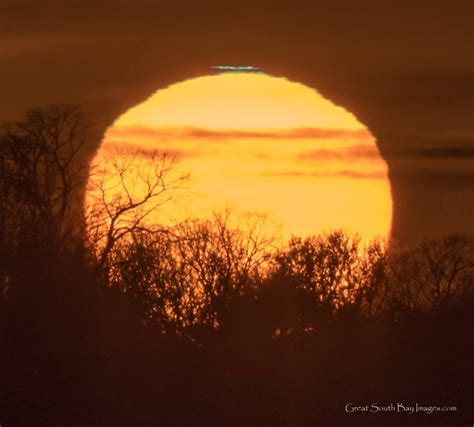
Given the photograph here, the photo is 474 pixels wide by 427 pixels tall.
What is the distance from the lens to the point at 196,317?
5806cm

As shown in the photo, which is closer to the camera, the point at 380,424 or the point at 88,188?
the point at 380,424

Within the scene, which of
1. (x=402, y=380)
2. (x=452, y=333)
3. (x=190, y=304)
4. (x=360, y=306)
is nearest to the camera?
(x=402, y=380)

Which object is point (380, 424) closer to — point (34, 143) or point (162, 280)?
point (34, 143)

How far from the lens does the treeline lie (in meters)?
34.3

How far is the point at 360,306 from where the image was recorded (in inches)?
2574

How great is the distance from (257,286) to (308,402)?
31927 millimetres

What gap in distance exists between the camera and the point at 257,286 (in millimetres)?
66750

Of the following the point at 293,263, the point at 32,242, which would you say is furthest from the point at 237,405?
the point at 293,263

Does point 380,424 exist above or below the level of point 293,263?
below

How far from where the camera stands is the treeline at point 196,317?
34.3 m

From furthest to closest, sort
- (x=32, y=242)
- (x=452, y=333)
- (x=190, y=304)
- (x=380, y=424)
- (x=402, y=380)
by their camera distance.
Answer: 1. (x=190, y=304)
2. (x=452, y=333)
3. (x=32, y=242)
4. (x=402, y=380)
5. (x=380, y=424)

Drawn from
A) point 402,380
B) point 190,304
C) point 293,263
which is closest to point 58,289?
point 402,380

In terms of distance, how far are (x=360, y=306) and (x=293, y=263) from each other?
19.4 ft

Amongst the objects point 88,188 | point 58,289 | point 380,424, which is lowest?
point 380,424
